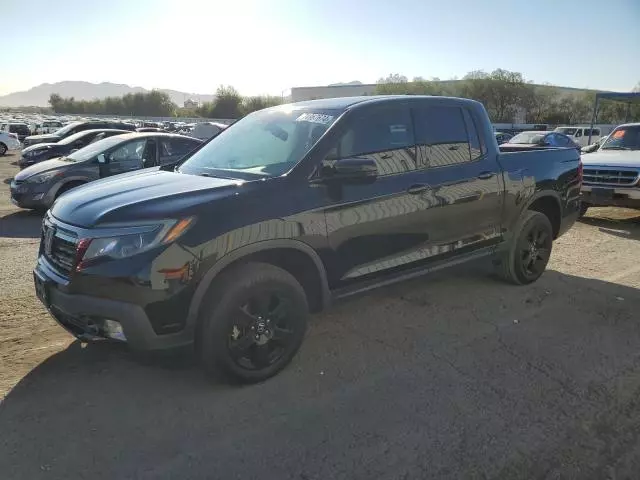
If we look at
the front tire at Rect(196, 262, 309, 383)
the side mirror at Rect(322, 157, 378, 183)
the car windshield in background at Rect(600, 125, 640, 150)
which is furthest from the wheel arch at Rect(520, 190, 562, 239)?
the car windshield in background at Rect(600, 125, 640, 150)

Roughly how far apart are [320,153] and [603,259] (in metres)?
5.00

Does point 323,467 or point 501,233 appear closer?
point 323,467

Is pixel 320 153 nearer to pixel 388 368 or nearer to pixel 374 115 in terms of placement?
pixel 374 115

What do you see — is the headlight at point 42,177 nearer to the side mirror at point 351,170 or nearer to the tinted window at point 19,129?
the side mirror at point 351,170

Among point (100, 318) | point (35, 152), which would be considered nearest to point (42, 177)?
point (35, 152)

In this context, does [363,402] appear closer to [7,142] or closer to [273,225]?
[273,225]

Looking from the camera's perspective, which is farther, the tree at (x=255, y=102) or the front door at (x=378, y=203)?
the tree at (x=255, y=102)

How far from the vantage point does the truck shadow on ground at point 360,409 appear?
2.65m

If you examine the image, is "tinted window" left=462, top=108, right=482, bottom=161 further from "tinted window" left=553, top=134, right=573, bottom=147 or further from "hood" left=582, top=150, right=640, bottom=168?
"tinted window" left=553, top=134, right=573, bottom=147

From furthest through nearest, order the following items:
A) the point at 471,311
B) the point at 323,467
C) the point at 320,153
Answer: the point at 471,311, the point at 320,153, the point at 323,467

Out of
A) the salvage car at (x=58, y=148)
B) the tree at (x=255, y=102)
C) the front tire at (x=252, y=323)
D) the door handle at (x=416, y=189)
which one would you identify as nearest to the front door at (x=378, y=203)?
the door handle at (x=416, y=189)

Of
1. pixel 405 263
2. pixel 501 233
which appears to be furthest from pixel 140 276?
pixel 501 233

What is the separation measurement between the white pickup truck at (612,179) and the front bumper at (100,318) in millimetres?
8260

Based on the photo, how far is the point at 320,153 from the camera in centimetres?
363
